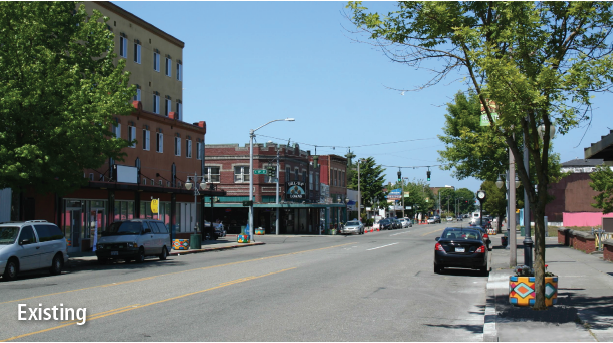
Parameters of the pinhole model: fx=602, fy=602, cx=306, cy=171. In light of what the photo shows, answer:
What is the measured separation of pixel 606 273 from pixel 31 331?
16.2 metres

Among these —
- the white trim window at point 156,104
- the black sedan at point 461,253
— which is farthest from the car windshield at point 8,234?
the white trim window at point 156,104

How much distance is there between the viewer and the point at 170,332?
9.02 m

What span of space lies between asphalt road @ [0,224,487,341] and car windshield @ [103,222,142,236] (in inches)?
200

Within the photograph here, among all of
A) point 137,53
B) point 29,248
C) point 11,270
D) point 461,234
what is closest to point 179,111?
point 137,53

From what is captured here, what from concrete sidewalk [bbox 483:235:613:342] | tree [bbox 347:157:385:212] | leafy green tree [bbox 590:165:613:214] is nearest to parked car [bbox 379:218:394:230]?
tree [bbox 347:157:385:212]

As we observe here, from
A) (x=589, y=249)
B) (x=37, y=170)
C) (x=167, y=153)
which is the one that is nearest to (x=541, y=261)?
(x=37, y=170)

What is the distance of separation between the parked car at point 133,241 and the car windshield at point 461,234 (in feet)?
40.6

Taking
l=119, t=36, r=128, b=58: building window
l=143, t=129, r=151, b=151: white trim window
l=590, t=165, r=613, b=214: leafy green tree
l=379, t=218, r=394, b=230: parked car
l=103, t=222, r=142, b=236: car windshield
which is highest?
l=119, t=36, r=128, b=58: building window

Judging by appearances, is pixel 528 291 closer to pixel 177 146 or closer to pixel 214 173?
pixel 177 146

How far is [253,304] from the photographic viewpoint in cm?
1203

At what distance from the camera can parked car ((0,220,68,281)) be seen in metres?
17.3

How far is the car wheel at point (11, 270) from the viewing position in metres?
17.2

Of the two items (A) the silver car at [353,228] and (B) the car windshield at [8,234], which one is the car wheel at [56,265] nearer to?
(B) the car windshield at [8,234]

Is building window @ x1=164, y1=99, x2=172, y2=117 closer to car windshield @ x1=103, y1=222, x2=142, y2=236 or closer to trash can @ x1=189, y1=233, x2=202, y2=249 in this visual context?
trash can @ x1=189, y1=233, x2=202, y2=249
